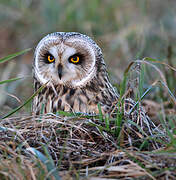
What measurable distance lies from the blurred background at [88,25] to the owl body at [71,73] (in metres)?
2.63

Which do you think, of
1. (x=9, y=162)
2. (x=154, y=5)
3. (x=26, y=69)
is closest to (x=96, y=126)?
(x=9, y=162)

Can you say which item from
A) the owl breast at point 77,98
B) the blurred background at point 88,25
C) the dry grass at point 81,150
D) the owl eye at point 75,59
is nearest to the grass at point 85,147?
the dry grass at point 81,150

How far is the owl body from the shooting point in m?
3.14

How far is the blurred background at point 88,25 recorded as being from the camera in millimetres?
6270

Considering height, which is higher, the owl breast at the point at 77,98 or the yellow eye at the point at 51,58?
the yellow eye at the point at 51,58

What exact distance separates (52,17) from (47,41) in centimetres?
404

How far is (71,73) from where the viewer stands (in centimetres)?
319

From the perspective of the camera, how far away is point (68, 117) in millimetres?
2703

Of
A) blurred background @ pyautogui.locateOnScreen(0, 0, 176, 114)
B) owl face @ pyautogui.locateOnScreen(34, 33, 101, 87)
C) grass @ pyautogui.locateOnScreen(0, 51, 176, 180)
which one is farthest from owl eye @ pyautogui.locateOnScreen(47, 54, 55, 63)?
blurred background @ pyautogui.locateOnScreen(0, 0, 176, 114)

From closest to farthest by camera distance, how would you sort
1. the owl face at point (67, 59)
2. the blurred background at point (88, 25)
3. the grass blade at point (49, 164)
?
the grass blade at point (49, 164) < the owl face at point (67, 59) < the blurred background at point (88, 25)

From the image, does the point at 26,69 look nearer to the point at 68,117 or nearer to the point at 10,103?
the point at 10,103

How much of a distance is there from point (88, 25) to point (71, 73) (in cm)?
385

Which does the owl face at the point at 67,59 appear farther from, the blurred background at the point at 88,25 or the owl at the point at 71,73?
the blurred background at the point at 88,25

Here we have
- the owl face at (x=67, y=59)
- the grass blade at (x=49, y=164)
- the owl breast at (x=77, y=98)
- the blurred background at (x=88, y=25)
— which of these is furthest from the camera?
the blurred background at (x=88, y=25)
